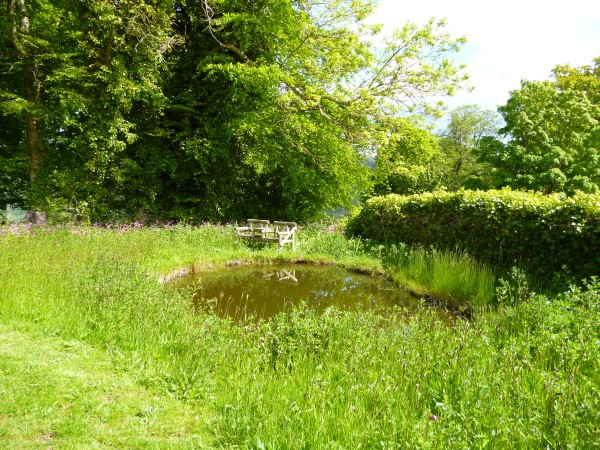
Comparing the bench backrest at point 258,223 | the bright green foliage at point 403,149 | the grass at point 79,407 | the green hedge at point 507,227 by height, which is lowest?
the grass at point 79,407

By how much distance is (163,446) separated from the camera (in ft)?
9.15

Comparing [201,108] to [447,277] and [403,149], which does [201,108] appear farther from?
[447,277]

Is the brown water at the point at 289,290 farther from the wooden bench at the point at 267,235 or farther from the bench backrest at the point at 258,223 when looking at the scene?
the bench backrest at the point at 258,223

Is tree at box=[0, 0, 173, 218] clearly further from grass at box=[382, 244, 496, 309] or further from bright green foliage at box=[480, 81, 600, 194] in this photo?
bright green foliage at box=[480, 81, 600, 194]

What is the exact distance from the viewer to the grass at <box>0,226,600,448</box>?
2.66 metres

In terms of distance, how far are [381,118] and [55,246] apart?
1095 cm

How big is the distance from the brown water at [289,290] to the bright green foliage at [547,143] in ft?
47.6

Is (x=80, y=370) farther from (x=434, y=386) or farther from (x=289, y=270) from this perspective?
(x=289, y=270)

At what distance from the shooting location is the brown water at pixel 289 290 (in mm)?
7266

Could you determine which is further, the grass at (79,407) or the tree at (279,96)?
the tree at (279,96)

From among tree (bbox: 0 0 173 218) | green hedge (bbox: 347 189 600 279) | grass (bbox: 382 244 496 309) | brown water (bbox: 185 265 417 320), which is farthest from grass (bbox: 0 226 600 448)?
tree (bbox: 0 0 173 218)

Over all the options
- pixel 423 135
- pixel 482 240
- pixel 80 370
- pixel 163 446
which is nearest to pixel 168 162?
pixel 423 135

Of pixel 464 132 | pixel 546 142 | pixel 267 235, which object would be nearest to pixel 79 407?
pixel 267 235

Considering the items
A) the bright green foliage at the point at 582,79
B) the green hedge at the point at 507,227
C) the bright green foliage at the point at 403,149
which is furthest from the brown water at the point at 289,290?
the bright green foliage at the point at 582,79
